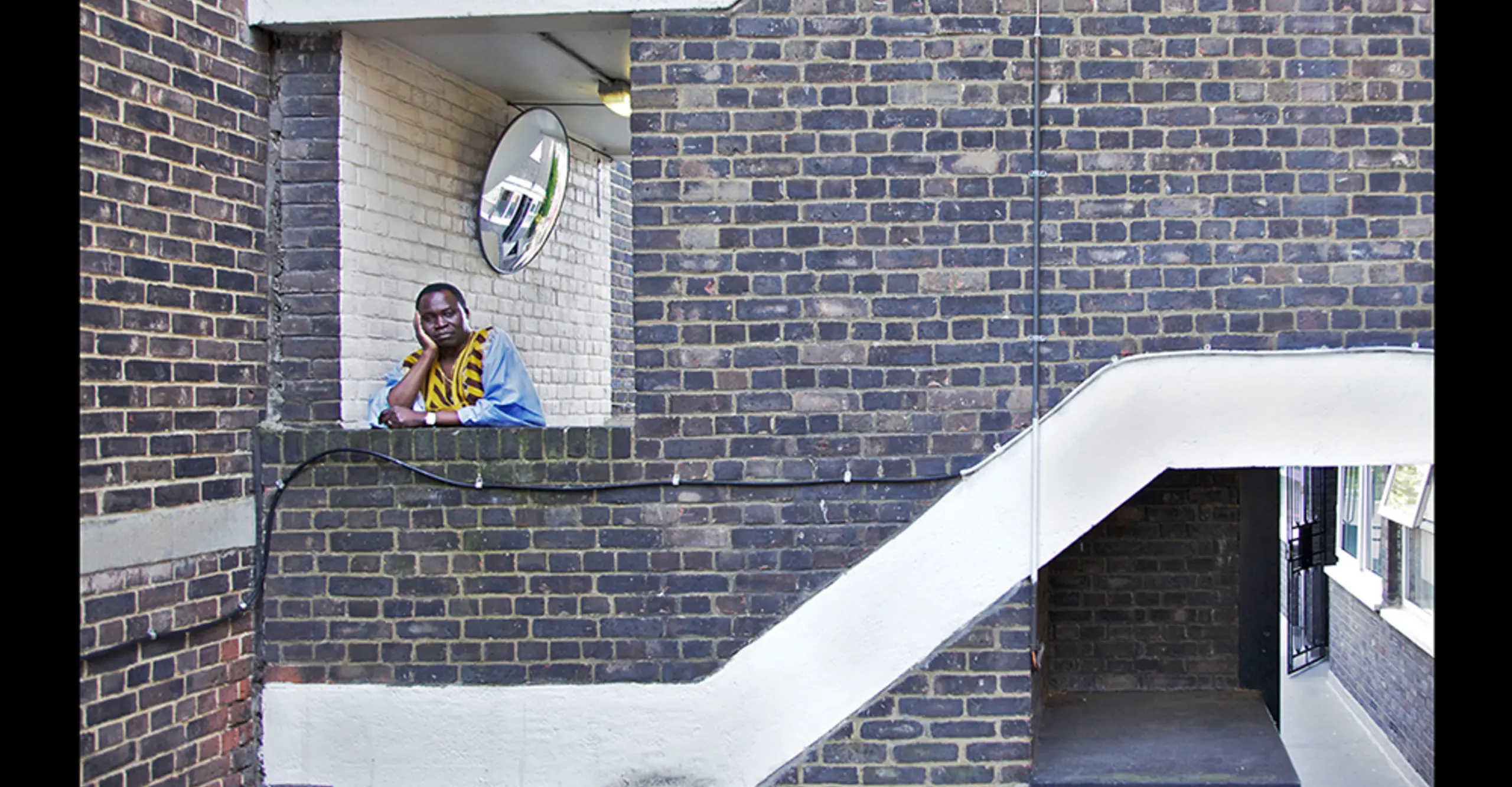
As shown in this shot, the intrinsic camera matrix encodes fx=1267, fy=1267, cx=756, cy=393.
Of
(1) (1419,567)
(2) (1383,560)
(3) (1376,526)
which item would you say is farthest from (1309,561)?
(1) (1419,567)

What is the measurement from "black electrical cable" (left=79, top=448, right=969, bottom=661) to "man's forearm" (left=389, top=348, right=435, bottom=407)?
0.84ft

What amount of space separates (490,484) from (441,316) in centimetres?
83

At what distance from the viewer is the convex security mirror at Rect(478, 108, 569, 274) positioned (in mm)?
7016

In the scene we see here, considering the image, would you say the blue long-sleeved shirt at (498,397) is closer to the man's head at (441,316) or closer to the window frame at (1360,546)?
the man's head at (441,316)

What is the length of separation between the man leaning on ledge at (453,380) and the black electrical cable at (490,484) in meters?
0.23

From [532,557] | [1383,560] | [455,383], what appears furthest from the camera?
[1383,560]

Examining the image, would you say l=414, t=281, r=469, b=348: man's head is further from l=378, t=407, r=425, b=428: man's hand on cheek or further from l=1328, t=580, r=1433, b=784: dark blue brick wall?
l=1328, t=580, r=1433, b=784: dark blue brick wall

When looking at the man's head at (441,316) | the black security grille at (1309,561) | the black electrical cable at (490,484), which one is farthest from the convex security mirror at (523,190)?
the black security grille at (1309,561)

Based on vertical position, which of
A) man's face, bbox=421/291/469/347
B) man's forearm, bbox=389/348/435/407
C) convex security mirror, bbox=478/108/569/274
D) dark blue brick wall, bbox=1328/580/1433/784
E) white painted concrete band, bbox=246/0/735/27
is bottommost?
dark blue brick wall, bbox=1328/580/1433/784

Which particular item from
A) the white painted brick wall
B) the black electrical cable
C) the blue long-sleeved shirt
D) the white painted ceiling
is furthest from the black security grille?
the blue long-sleeved shirt

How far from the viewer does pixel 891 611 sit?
5.24 metres

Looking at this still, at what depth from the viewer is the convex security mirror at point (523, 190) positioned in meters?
7.02

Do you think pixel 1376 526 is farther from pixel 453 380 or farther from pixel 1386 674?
pixel 453 380

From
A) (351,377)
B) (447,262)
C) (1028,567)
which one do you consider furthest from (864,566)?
(447,262)
